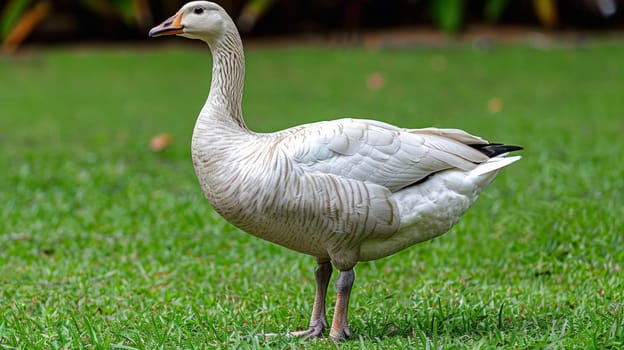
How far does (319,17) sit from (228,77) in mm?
13551

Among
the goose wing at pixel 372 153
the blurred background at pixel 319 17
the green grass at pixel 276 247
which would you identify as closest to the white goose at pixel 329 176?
the goose wing at pixel 372 153

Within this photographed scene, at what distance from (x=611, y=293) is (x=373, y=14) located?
44.2 feet

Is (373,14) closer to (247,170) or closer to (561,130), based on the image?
(561,130)

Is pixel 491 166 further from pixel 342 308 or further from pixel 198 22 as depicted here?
pixel 198 22

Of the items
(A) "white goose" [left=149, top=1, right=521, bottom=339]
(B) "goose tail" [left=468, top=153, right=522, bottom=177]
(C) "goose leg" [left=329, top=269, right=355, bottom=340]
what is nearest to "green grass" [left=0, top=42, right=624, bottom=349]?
(C) "goose leg" [left=329, top=269, right=355, bottom=340]

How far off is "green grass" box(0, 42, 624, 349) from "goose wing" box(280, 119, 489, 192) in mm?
722

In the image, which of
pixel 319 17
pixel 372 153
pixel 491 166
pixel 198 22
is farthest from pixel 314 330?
pixel 319 17

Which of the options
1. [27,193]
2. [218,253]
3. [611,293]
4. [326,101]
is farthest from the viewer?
[326,101]

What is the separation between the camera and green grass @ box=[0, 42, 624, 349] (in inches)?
167

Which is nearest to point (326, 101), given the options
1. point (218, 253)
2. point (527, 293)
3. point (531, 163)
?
point (531, 163)

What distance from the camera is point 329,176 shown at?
156 inches

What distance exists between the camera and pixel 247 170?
13.0 ft

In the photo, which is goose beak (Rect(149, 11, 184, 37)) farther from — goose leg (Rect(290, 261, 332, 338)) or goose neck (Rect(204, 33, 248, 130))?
goose leg (Rect(290, 261, 332, 338))

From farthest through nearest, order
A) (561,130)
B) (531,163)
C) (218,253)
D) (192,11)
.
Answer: (561,130) → (531,163) → (218,253) → (192,11)
